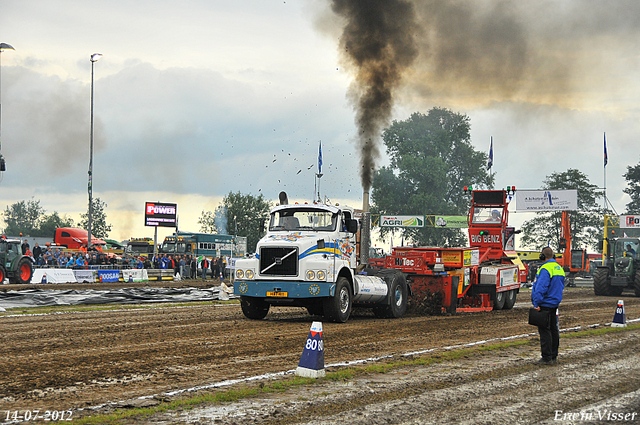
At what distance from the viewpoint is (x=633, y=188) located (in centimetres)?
9619

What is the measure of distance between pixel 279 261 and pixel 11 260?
2141cm

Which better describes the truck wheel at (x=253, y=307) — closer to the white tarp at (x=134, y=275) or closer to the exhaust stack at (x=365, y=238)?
the exhaust stack at (x=365, y=238)

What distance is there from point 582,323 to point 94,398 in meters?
13.8

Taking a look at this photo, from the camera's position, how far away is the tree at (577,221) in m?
87.1

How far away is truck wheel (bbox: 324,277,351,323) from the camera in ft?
51.4

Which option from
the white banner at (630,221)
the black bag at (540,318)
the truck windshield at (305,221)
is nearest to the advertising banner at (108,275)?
the truck windshield at (305,221)

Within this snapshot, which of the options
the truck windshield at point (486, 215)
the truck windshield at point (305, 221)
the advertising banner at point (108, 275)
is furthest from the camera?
the advertising banner at point (108, 275)

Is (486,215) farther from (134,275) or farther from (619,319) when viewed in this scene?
(134,275)

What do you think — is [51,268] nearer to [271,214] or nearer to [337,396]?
[271,214]

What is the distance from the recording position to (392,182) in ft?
264

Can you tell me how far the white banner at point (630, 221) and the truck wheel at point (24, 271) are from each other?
44.8m

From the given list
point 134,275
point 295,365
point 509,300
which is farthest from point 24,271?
point 295,365

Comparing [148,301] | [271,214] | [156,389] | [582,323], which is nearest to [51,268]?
[148,301]

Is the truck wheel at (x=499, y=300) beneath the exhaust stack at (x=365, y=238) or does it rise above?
beneath
